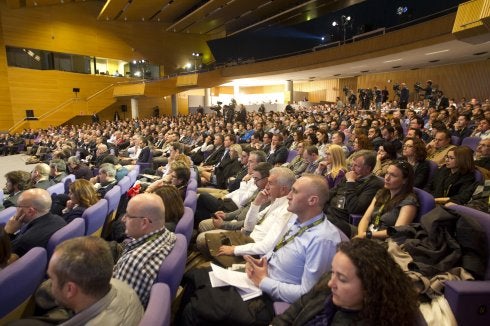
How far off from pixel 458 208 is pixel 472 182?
3.56 ft

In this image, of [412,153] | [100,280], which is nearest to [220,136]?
[412,153]

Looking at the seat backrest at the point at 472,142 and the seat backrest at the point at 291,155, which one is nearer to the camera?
the seat backrest at the point at 472,142

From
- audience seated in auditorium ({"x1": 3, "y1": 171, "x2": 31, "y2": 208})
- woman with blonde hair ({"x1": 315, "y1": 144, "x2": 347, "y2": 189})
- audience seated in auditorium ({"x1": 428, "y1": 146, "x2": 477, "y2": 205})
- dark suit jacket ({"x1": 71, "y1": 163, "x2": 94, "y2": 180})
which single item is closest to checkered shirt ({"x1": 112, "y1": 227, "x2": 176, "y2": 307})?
woman with blonde hair ({"x1": 315, "y1": 144, "x2": 347, "y2": 189})

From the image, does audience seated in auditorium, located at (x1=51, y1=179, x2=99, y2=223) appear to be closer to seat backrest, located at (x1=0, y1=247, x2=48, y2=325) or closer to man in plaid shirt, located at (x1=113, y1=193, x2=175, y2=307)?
seat backrest, located at (x1=0, y1=247, x2=48, y2=325)

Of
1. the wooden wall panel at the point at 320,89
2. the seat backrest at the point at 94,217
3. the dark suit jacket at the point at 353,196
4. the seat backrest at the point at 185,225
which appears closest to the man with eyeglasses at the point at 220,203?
the dark suit jacket at the point at 353,196

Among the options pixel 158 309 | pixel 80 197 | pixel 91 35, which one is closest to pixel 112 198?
pixel 80 197

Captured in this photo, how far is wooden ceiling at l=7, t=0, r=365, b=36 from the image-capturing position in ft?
53.7

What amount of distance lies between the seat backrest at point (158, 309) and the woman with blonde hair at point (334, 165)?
2286 millimetres

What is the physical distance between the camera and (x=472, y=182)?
2762 mm

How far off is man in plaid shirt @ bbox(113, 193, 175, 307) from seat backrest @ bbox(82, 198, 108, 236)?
3.03ft

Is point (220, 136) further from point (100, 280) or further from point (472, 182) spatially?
point (100, 280)

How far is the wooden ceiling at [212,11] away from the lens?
1636cm

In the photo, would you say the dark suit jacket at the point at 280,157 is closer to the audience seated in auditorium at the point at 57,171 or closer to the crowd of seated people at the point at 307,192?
the crowd of seated people at the point at 307,192

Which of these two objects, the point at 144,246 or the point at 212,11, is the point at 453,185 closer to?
the point at 144,246
